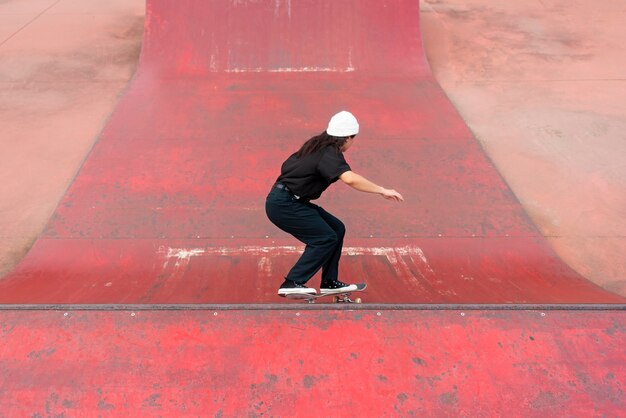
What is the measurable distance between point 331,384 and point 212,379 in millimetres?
653

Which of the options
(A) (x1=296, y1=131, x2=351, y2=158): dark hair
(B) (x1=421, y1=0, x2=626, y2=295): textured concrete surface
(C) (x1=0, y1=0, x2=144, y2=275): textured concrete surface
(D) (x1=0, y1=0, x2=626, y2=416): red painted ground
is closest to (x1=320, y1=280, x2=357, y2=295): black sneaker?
(D) (x1=0, y1=0, x2=626, y2=416): red painted ground

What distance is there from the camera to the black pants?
10.2 ft

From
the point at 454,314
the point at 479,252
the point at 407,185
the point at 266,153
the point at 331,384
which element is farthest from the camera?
the point at 266,153

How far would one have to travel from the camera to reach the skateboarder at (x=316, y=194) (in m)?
2.83

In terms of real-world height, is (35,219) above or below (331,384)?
below

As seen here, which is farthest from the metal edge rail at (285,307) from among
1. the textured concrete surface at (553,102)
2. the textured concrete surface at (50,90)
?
the textured concrete surface at (50,90)

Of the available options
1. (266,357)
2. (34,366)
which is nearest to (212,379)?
(266,357)

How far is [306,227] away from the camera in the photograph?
3.16 m

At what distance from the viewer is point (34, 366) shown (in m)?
2.68

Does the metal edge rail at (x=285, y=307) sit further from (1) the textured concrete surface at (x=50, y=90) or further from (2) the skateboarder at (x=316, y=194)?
(1) the textured concrete surface at (x=50, y=90)

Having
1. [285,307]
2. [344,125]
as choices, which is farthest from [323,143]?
[285,307]

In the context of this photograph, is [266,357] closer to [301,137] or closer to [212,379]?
[212,379]

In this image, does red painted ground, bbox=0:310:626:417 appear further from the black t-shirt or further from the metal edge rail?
the black t-shirt

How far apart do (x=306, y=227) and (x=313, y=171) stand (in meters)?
0.41
